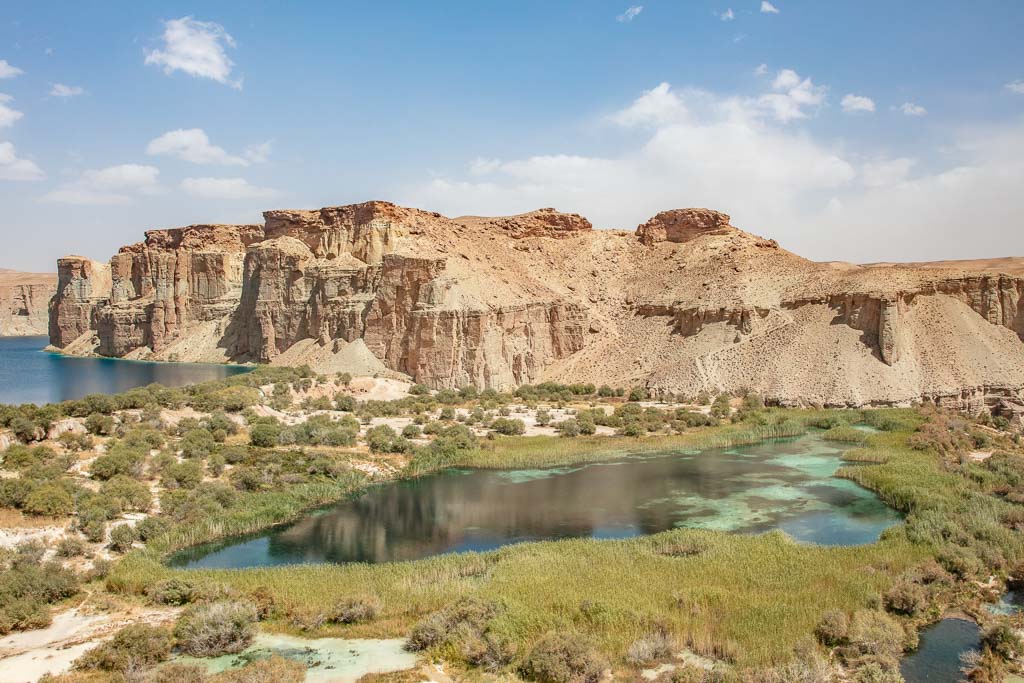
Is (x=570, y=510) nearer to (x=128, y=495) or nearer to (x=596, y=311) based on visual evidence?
(x=128, y=495)

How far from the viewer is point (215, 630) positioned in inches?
531

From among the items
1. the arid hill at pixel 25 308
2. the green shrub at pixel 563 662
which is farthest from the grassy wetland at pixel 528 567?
the arid hill at pixel 25 308

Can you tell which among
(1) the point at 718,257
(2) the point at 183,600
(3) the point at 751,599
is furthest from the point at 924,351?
(2) the point at 183,600

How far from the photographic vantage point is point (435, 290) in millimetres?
54469

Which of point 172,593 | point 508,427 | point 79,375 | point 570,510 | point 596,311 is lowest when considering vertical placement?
point 570,510

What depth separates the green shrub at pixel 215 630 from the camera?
13312mm

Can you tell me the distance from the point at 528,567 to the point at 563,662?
17.3ft

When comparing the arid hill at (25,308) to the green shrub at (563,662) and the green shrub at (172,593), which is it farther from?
the green shrub at (563,662)

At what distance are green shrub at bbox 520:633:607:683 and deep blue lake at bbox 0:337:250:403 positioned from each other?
4743cm

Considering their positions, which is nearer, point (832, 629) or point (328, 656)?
point (328, 656)

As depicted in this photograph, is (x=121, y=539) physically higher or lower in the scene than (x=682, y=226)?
lower

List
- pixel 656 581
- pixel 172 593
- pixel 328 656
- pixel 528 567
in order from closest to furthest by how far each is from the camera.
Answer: pixel 328 656 < pixel 172 593 < pixel 656 581 < pixel 528 567

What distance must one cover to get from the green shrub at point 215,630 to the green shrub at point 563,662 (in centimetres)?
542

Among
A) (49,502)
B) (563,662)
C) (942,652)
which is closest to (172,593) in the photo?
(49,502)
